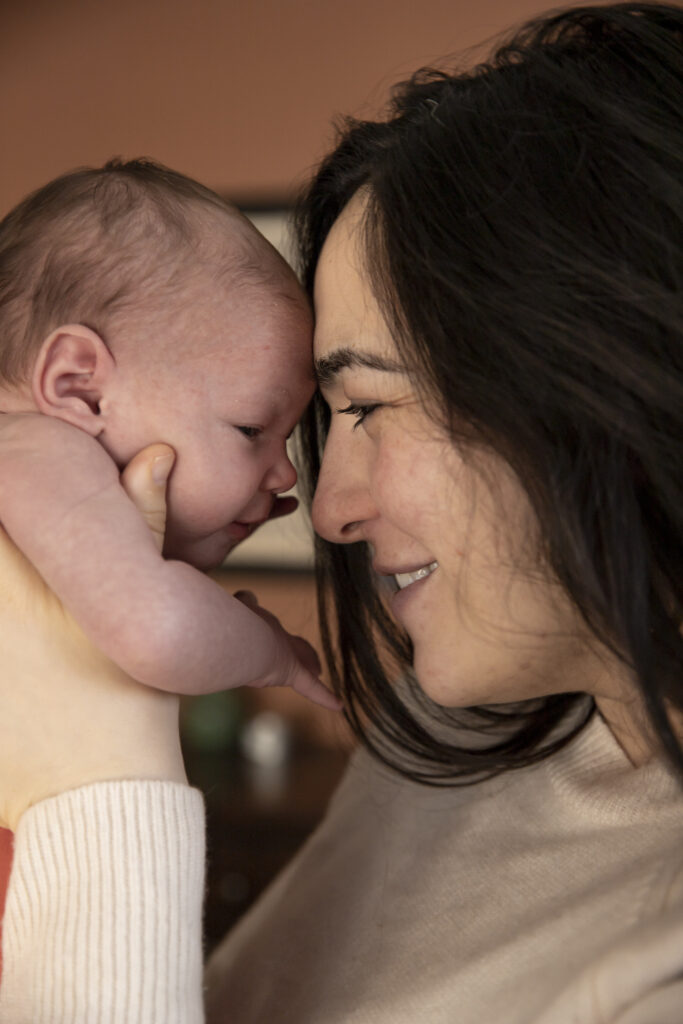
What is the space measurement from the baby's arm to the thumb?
0.06ft

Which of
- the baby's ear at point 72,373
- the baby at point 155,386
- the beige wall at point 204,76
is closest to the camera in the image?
the baby at point 155,386

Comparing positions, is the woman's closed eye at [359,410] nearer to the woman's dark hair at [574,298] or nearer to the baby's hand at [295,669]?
the woman's dark hair at [574,298]

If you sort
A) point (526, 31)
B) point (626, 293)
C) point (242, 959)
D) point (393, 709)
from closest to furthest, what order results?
1. point (626, 293)
2. point (526, 31)
3. point (242, 959)
4. point (393, 709)

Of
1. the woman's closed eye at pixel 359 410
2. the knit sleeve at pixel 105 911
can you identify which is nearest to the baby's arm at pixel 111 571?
the knit sleeve at pixel 105 911

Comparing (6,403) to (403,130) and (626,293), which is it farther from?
(626,293)

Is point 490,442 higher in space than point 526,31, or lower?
lower

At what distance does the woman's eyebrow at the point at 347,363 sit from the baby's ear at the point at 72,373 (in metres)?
0.21

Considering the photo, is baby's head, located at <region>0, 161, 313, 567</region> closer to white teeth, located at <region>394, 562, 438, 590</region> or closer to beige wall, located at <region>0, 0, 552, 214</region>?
white teeth, located at <region>394, 562, 438, 590</region>

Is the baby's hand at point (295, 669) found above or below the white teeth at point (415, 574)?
below

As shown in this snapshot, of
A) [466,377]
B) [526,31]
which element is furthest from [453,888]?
[526,31]

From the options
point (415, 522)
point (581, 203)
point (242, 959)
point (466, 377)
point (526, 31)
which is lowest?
point (242, 959)

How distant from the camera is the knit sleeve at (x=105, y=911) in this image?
74 cm

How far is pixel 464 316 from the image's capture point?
827 millimetres

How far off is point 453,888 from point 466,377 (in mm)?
550
